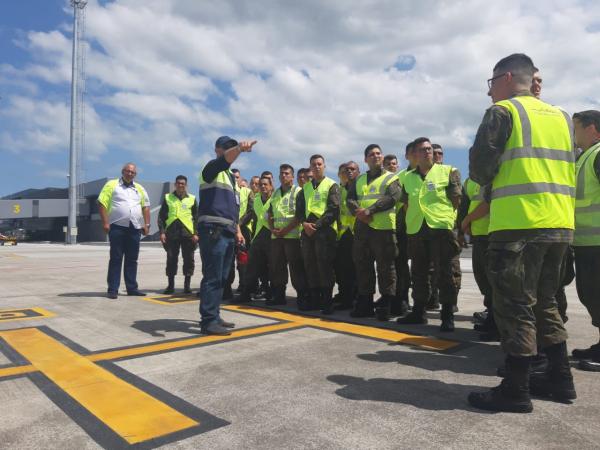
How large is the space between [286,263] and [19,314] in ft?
10.8

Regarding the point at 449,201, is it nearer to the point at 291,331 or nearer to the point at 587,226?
the point at 587,226

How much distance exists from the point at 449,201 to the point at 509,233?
7.19ft

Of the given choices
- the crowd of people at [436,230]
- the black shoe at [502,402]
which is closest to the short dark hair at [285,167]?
the crowd of people at [436,230]

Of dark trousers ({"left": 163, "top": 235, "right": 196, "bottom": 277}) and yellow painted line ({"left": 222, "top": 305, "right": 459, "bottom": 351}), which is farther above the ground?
dark trousers ({"left": 163, "top": 235, "right": 196, "bottom": 277})

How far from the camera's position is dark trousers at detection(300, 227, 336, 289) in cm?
570

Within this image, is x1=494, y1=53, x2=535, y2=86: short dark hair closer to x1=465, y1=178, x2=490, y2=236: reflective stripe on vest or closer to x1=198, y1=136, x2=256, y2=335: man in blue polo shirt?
x1=465, y1=178, x2=490, y2=236: reflective stripe on vest

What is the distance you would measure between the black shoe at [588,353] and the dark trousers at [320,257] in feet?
9.04

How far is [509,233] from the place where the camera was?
2619mm

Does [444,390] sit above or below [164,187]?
below

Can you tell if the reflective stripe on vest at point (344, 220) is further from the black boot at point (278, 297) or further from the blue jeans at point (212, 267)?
the blue jeans at point (212, 267)

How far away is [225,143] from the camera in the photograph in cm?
460

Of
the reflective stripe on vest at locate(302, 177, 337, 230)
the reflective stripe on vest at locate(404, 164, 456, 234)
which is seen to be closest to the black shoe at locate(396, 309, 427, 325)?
the reflective stripe on vest at locate(404, 164, 456, 234)

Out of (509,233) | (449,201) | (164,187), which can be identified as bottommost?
(509,233)

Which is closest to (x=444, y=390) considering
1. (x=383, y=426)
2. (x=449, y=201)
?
(x=383, y=426)
